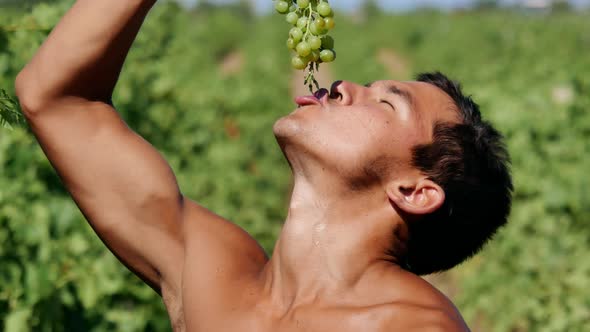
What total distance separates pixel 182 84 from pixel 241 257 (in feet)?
25.7

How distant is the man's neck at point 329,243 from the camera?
2.74m

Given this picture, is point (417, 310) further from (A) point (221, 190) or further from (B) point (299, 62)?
(A) point (221, 190)

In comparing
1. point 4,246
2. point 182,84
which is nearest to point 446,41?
point 182,84

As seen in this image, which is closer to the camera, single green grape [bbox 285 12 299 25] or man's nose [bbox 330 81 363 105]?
single green grape [bbox 285 12 299 25]

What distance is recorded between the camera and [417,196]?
2.83 m

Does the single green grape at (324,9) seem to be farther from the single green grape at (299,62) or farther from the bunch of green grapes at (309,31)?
the single green grape at (299,62)

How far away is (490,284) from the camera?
30.1 feet

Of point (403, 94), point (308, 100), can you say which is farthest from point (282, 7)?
point (403, 94)

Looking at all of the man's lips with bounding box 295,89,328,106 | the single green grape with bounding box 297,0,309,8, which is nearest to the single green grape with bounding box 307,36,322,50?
the single green grape with bounding box 297,0,309,8

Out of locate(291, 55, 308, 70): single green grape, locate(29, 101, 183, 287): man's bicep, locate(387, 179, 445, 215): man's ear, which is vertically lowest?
locate(387, 179, 445, 215): man's ear

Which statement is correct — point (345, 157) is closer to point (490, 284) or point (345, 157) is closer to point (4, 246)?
point (4, 246)

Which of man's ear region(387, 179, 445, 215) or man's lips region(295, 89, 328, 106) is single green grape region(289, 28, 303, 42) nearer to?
man's lips region(295, 89, 328, 106)

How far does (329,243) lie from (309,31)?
2.00 ft

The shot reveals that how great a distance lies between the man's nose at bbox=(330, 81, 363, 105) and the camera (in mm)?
2840
